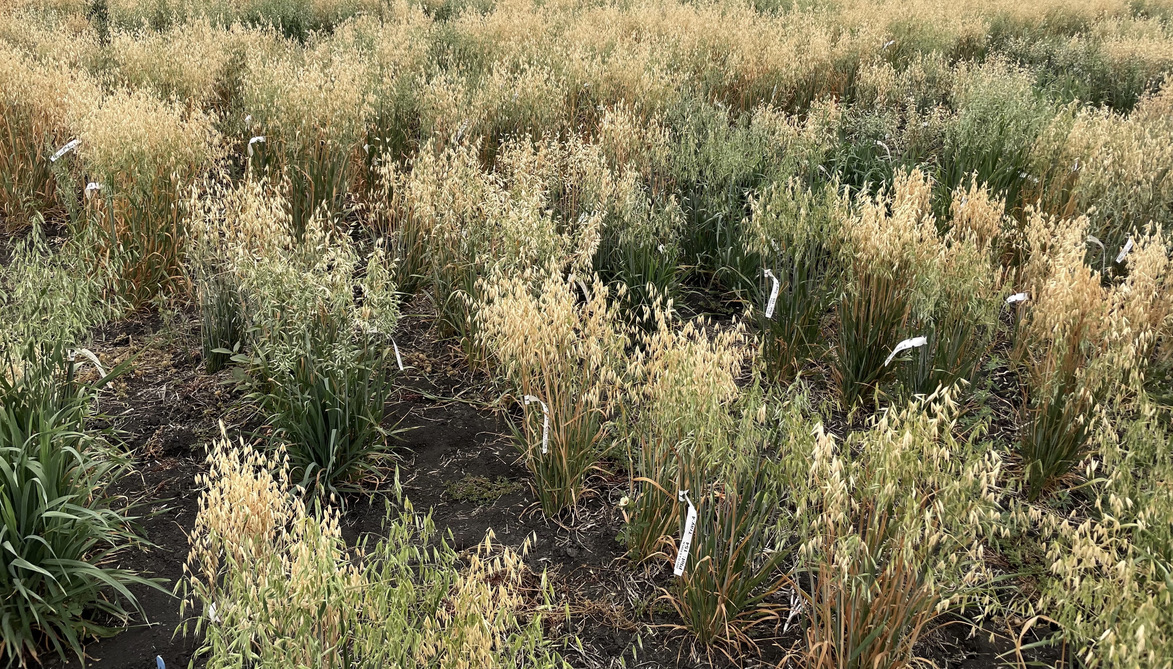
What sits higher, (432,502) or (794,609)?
(794,609)

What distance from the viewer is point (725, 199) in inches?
207

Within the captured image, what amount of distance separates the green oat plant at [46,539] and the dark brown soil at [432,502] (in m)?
0.12

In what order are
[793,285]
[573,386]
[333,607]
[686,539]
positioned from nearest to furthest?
[333,607]
[686,539]
[573,386]
[793,285]

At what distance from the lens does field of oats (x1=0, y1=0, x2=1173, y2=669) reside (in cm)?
224

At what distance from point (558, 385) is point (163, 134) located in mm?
3207

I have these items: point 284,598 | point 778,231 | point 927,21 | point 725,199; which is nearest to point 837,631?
point 284,598

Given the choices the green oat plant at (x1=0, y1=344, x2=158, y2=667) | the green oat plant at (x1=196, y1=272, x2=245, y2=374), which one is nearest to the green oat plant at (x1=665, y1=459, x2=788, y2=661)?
the green oat plant at (x1=0, y1=344, x2=158, y2=667)

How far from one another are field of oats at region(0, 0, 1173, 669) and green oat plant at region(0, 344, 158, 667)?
17 millimetres

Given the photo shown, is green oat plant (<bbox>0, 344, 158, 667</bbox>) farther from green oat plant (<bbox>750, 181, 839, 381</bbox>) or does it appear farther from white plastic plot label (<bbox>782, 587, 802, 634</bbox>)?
green oat plant (<bbox>750, 181, 839, 381</bbox>)

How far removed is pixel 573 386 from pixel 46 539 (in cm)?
196

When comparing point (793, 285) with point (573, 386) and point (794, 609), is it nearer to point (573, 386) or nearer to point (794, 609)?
point (573, 386)

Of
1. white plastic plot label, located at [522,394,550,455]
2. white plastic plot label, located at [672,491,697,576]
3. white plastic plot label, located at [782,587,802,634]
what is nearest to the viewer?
white plastic plot label, located at [672,491,697,576]

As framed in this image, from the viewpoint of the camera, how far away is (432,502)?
11.5 feet

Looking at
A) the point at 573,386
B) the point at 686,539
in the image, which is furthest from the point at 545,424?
the point at 686,539
